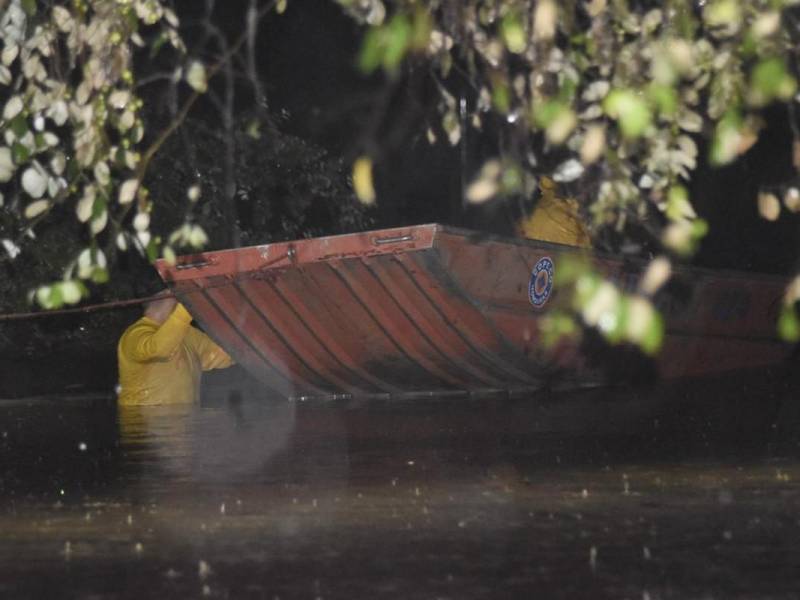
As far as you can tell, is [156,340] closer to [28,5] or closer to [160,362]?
[160,362]

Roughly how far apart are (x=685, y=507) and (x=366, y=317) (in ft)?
21.8

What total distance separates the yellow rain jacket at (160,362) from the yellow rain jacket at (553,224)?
9.74 feet

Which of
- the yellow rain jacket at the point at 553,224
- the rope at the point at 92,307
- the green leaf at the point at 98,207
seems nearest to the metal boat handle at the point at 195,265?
the rope at the point at 92,307

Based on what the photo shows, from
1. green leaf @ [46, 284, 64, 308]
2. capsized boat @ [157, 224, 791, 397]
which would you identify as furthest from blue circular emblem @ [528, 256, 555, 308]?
green leaf @ [46, 284, 64, 308]

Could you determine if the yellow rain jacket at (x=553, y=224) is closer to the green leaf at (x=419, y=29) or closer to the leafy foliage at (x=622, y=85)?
the leafy foliage at (x=622, y=85)

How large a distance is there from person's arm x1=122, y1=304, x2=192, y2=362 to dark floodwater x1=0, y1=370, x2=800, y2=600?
0.94 meters

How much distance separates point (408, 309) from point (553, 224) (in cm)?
180

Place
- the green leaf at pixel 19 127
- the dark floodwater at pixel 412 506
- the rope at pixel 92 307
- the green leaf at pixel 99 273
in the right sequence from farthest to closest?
the rope at pixel 92 307
the green leaf at pixel 19 127
the dark floodwater at pixel 412 506
the green leaf at pixel 99 273

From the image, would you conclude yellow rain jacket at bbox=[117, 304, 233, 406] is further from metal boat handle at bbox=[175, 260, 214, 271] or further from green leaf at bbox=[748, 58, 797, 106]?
green leaf at bbox=[748, 58, 797, 106]

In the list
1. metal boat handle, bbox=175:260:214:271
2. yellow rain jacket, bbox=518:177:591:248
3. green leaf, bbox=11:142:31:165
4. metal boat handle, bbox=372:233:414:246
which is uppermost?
yellow rain jacket, bbox=518:177:591:248

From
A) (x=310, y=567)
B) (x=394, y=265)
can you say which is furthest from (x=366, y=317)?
(x=310, y=567)

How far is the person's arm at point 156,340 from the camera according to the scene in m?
13.1

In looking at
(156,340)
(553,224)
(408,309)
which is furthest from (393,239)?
(553,224)

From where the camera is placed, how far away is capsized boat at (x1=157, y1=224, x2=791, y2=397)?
1259cm
